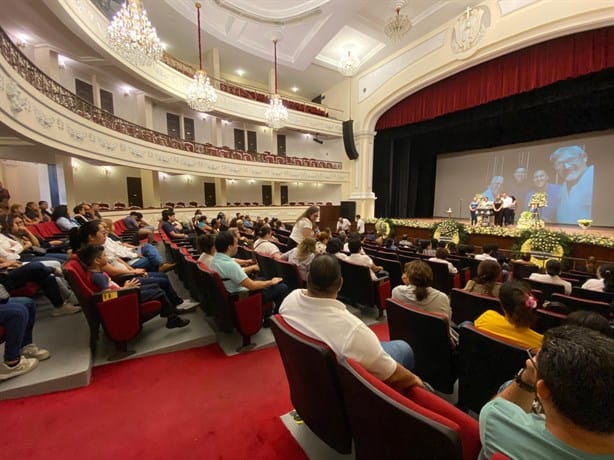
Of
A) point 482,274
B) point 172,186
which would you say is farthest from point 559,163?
point 172,186

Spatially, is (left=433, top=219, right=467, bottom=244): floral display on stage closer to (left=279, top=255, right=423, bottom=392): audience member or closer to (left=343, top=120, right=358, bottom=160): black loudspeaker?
(left=343, top=120, right=358, bottom=160): black loudspeaker

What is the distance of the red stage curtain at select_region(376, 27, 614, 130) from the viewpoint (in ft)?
21.9

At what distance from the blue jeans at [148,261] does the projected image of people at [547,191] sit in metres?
13.4

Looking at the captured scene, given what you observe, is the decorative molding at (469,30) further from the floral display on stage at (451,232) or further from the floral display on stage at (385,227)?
the floral display on stage at (385,227)

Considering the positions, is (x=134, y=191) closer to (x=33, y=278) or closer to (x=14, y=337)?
(x=33, y=278)

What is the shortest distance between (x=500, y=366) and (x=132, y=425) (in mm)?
2212

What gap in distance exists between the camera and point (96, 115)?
26.2 ft

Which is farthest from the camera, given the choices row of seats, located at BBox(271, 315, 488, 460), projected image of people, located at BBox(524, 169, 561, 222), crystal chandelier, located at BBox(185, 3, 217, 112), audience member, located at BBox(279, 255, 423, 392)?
projected image of people, located at BBox(524, 169, 561, 222)

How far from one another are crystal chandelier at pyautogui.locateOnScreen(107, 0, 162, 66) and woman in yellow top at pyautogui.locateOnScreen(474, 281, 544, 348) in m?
6.43

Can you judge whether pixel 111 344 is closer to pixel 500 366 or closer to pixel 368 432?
pixel 368 432

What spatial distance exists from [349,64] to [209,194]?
9.56m

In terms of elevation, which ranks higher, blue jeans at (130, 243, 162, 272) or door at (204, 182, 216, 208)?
door at (204, 182, 216, 208)

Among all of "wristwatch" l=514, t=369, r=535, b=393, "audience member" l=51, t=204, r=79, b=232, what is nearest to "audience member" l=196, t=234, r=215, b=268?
"wristwatch" l=514, t=369, r=535, b=393

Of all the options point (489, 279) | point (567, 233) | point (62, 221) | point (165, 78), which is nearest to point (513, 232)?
point (567, 233)
